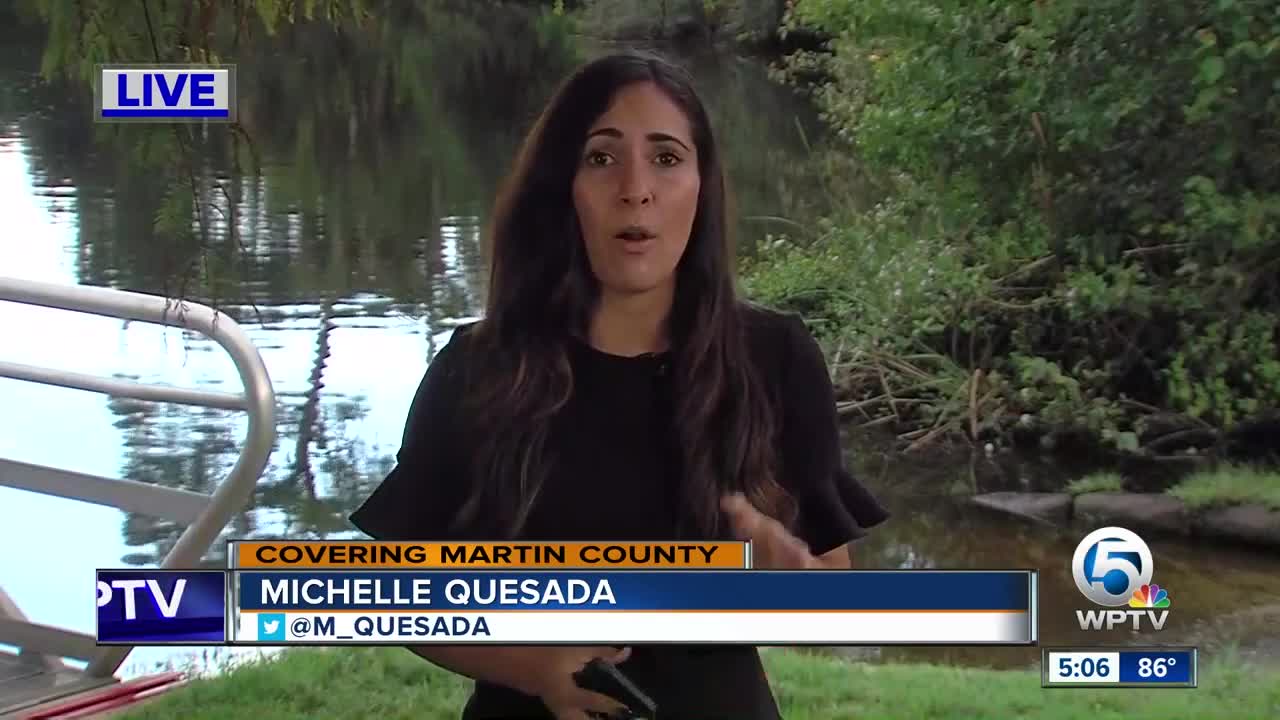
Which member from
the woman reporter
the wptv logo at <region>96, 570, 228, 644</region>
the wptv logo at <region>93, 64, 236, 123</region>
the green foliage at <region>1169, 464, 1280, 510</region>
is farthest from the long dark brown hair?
the green foliage at <region>1169, 464, 1280, 510</region>

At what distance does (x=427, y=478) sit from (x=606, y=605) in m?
0.30

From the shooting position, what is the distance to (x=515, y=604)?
2.20 meters

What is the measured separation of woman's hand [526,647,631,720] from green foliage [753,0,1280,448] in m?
0.59

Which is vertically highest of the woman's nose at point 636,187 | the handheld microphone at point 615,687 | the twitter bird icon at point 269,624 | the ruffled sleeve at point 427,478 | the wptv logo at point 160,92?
the wptv logo at point 160,92

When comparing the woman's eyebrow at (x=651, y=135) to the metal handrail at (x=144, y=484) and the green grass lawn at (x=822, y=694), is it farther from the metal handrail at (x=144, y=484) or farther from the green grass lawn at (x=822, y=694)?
the green grass lawn at (x=822, y=694)

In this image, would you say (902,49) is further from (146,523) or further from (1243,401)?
(146,523)

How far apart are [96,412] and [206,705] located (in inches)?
20.2

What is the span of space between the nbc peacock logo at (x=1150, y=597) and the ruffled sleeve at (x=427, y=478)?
96cm

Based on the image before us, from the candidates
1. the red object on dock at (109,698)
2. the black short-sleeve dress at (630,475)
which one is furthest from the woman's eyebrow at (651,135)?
the red object on dock at (109,698)

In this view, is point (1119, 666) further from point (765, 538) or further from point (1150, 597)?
point (765, 538)

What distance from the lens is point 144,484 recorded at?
2543 mm

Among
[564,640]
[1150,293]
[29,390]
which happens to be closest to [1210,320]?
[1150,293]

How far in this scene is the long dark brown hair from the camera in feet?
7.24

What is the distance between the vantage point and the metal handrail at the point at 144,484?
2.41 metres
